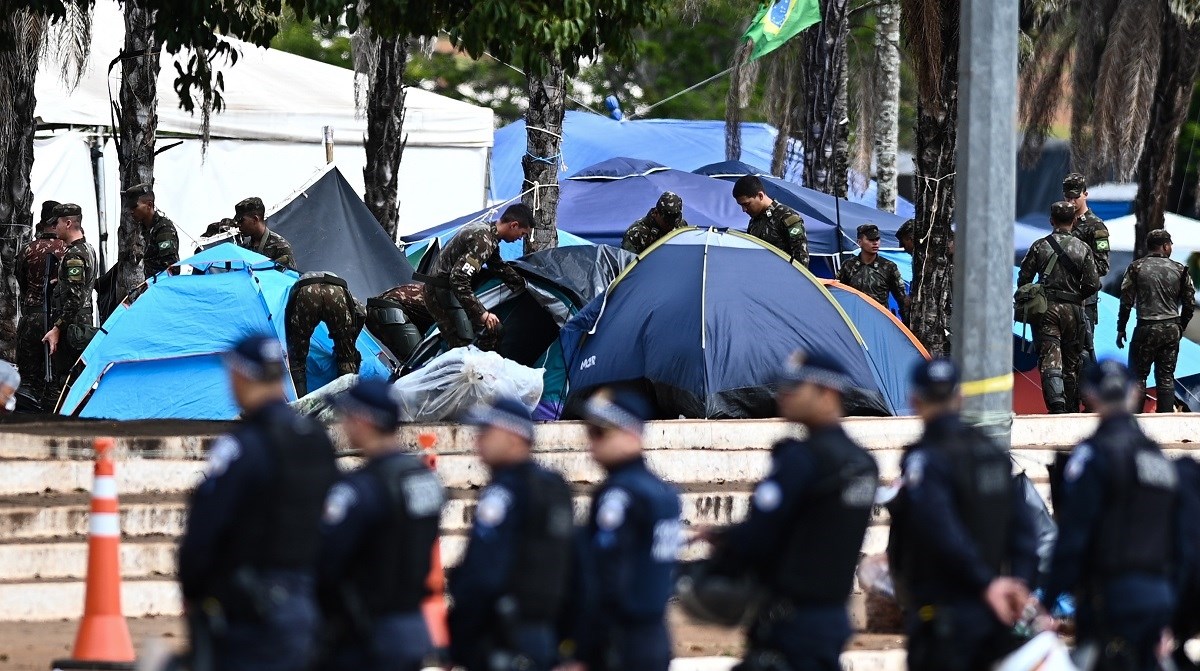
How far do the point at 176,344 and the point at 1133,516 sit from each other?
31.3 feet

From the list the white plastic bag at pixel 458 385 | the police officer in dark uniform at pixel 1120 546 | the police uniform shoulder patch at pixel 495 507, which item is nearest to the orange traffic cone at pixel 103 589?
the police uniform shoulder patch at pixel 495 507

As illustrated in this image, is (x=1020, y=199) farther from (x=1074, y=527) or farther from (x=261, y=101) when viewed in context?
(x=1074, y=527)

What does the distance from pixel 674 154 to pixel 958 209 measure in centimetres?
2324

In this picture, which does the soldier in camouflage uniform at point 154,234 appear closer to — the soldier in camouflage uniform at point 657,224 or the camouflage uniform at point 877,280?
the soldier in camouflage uniform at point 657,224

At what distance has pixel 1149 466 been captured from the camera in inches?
258

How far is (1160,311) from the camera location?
49.3 feet

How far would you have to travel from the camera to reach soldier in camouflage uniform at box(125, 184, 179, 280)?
14516mm

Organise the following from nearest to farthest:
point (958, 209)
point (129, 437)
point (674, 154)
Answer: point (958, 209)
point (129, 437)
point (674, 154)

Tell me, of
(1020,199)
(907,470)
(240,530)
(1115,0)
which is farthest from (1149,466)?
(1020,199)

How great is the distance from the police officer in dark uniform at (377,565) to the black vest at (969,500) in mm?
1779

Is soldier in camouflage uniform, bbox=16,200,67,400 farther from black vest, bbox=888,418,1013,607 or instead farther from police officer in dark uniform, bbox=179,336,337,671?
black vest, bbox=888,418,1013,607

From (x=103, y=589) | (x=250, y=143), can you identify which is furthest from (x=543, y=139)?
(x=103, y=589)

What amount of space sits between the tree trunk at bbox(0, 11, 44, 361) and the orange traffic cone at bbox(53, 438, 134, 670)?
31.3ft

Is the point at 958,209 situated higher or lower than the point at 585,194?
lower
